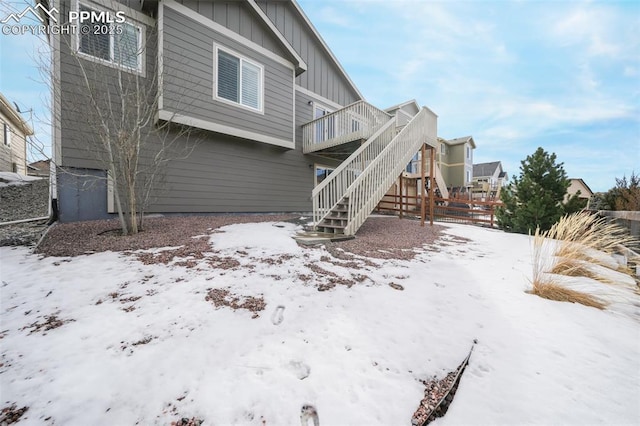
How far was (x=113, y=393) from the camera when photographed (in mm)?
1205

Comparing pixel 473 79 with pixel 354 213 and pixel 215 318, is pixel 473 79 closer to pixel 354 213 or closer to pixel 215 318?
pixel 354 213

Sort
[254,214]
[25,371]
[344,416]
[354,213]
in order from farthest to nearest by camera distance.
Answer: [254,214]
[354,213]
[25,371]
[344,416]

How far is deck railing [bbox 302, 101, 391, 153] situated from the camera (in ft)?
26.0

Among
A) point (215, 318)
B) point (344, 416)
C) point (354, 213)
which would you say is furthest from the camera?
point (354, 213)

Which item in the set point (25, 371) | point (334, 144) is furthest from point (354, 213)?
point (25, 371)

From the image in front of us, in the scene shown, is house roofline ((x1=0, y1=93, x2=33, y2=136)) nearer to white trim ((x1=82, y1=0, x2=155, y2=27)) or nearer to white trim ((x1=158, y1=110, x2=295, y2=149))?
white trim ((x1=82, y1=0, x2=155, y2=27))

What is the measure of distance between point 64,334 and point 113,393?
0.83 metres

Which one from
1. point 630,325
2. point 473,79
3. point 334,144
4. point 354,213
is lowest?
point 630,325

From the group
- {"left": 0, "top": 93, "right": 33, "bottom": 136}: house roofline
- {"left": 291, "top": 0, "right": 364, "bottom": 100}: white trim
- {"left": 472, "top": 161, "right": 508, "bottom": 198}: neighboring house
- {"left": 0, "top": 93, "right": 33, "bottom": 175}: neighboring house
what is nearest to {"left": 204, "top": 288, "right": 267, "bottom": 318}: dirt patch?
{"left": 291, "top": 0, "right": 364, "bottom": 100}: white trim

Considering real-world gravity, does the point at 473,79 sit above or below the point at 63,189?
above

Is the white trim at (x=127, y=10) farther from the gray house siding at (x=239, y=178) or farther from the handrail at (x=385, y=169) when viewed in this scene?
the handrail at (x=385, y=169)

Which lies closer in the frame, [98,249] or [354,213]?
[98,249]

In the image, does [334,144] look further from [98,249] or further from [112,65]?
[98,249]

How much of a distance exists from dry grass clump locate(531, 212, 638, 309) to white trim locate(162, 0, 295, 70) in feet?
27.8
